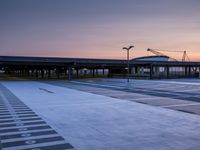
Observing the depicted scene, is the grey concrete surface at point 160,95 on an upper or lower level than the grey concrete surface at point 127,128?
lower

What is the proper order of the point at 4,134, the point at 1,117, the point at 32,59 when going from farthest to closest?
1. the point at 32,59
2. the point at 1,117
3. the point at 4,134

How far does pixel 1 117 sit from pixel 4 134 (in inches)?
158

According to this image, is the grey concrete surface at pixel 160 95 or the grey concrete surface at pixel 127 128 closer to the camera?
the grey concrete surface at pixel 127 128

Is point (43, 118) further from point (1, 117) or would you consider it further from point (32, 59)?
point (32, 59)

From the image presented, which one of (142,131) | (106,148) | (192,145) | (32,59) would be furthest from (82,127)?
(32,59)

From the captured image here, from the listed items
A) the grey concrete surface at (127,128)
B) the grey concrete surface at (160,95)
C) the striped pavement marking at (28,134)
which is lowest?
the grey concrete surface at (160,95)

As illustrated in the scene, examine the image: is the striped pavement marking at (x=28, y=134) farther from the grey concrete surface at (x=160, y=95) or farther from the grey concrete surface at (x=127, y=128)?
the grey concrete surface at (x=160, y=95)

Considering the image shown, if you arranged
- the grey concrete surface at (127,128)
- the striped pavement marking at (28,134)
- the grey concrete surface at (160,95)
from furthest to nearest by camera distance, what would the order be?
the grey concrete surface at (160,95)
the grey concrete surface at (127,128)
the striped pavement marking at (28,134)

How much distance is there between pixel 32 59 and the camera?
63531mm

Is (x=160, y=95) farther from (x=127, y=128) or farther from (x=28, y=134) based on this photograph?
(x=28, y=134)

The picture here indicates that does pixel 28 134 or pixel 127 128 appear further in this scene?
pixel 127 128

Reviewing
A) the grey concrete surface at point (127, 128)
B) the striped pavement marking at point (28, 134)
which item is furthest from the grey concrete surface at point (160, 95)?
the striped pavement marking at point (28, 134)

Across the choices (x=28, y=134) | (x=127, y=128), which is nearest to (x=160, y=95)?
(x=127, y=128)

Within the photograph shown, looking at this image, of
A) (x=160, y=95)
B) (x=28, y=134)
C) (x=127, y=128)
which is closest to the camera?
(x=28, y=134)
